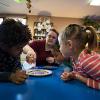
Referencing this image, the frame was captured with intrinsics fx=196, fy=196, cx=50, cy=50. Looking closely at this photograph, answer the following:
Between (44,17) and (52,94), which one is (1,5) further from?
(52,94)

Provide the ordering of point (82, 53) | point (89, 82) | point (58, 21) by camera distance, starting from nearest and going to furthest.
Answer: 1. point (89, 82)
2. point (82, 53)
3. point (58, 21)

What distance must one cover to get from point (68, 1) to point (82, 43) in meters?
3.51

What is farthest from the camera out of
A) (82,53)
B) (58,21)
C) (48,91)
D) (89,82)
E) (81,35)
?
(58,21)

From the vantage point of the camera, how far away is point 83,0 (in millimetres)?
4594

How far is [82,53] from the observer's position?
3.86 feet

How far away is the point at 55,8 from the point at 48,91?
427cm

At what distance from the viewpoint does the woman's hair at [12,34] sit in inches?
45.1

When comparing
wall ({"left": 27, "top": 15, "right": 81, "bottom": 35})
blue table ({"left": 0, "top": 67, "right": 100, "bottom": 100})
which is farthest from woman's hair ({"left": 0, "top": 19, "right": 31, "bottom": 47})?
wall ({"left": 27, "top": 15, "right": 81, "bottom": 35})

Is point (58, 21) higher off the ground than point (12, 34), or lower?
higher

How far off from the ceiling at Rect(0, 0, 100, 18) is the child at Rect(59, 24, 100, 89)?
11.3 feet

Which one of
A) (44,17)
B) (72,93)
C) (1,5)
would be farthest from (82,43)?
(44,17)

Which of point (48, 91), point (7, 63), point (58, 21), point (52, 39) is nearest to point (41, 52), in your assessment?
point (52, 39)

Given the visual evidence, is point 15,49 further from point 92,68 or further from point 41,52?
point 41,52

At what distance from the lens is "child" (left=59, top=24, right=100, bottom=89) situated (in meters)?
1.05
